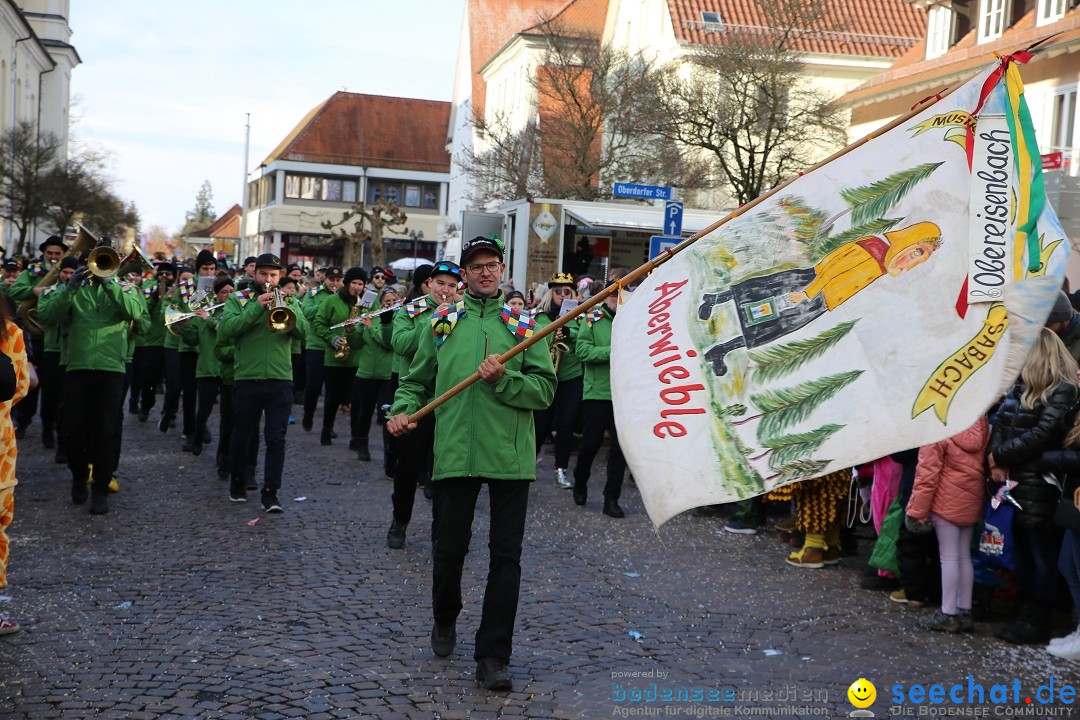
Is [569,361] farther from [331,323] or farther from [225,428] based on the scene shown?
[331,323]

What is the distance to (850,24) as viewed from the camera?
35031mm

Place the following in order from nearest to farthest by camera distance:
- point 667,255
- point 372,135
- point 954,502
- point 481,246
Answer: point 667,255, point 481,246, point 954,502, point 372,135

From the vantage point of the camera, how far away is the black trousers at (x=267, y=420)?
991 centimetres

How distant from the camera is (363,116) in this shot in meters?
77.8

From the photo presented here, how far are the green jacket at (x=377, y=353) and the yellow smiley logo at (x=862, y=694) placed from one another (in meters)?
8.17

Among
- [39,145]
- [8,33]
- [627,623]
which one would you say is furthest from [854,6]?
[627,623]

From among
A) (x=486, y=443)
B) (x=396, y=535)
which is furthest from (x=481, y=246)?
(x=396, y=535)

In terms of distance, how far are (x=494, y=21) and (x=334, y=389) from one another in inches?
2031

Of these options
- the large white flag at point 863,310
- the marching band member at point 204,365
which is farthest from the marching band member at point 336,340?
the large white flag at point 863,310

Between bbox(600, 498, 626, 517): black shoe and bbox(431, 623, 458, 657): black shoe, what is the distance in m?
4.47

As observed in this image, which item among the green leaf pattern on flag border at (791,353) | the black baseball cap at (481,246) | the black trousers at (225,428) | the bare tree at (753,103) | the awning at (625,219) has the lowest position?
the black trousers at (225,428)

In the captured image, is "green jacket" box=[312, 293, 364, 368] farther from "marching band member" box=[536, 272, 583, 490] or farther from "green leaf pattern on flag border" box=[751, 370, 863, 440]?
"green leaf pattern on flag border" box=[751, 370, 863, 440]

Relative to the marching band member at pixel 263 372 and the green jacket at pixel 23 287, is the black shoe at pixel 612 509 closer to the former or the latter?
the marching band member at pixel 263 372

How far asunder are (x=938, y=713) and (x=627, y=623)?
1.93 meters
